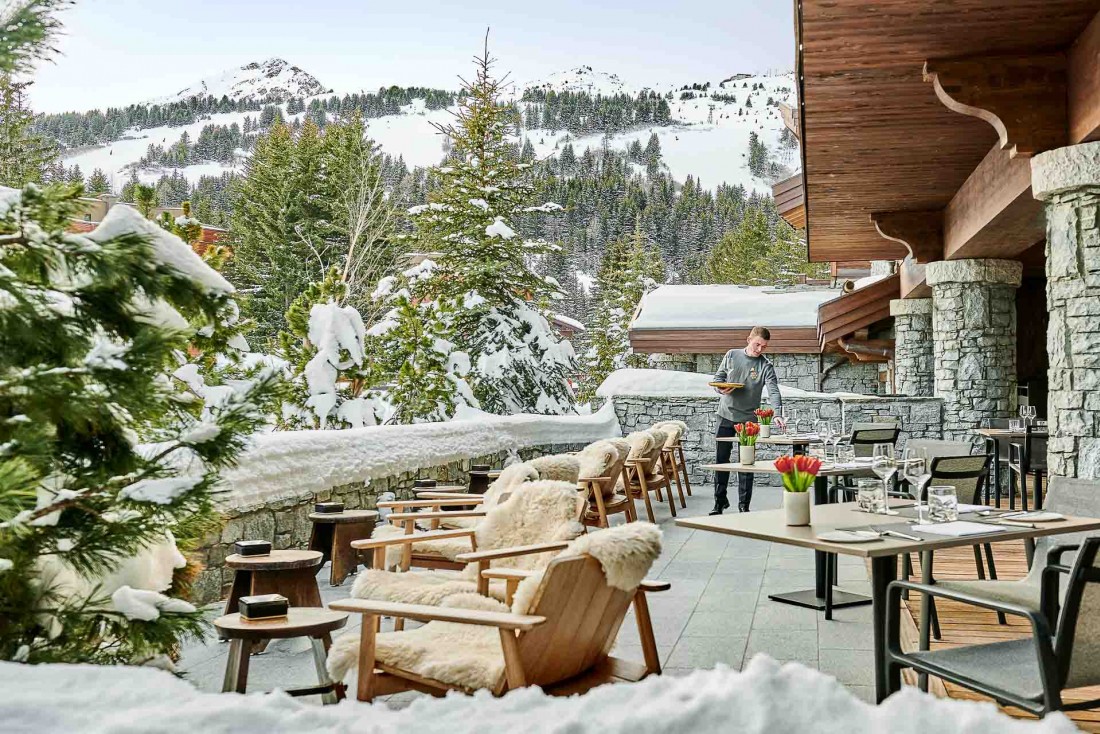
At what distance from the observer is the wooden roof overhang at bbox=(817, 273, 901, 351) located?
14.7m

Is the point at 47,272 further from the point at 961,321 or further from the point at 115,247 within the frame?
the point at 961,321

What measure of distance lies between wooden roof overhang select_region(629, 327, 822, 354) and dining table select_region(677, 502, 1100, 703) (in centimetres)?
1478

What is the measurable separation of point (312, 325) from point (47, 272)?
26.0 ft

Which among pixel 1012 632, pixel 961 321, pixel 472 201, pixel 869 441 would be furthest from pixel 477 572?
pixel 472 201

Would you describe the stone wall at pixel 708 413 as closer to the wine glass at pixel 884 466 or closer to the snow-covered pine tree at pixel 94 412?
the wine glass at pixel 884 466

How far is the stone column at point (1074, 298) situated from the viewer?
533 centimetres

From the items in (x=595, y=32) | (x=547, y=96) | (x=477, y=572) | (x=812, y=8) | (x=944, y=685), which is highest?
(x=595, y=32)

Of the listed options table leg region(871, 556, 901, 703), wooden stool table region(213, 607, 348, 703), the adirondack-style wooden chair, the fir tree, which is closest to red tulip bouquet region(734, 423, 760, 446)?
table leg region(871, 556, 901, 703)

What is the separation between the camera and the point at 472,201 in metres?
15.3

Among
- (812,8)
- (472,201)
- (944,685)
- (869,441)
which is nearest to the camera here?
(944,685)

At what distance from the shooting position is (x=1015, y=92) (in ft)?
18.4

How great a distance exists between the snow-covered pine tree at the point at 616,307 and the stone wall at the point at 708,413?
2046cm

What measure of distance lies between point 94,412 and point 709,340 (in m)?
17.2

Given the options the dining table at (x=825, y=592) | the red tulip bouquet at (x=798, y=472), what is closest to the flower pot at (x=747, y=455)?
the dining table at (x=825, y=592)
